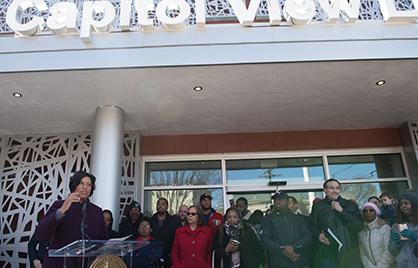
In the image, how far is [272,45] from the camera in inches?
221

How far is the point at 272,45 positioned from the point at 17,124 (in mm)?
5012

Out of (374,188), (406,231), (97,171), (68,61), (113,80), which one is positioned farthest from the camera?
(374,188)

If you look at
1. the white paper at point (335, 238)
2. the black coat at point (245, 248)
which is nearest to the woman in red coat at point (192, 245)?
the black coat at point (245, 248)

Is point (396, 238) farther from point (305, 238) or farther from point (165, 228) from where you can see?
point (165, 228)

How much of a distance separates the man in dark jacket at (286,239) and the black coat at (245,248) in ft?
0.45

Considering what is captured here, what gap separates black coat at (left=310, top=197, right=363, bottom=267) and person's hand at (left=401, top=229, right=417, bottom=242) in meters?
0.49

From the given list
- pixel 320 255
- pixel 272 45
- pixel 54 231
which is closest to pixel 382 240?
pixel 320 255

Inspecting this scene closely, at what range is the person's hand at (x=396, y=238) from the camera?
4469mm

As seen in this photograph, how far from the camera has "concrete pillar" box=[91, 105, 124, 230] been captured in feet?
20.9

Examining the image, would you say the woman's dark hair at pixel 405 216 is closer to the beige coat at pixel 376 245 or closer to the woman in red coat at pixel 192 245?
the beige coat at pixel 376 245

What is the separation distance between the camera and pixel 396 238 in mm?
4488

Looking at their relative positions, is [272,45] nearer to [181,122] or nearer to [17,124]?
[181,122]

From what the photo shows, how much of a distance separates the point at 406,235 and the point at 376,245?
0.38m

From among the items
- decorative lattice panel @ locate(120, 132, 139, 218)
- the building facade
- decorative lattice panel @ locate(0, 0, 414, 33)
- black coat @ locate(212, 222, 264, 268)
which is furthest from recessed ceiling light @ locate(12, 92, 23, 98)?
black coat @ locate(212, 222, 264, 268)
